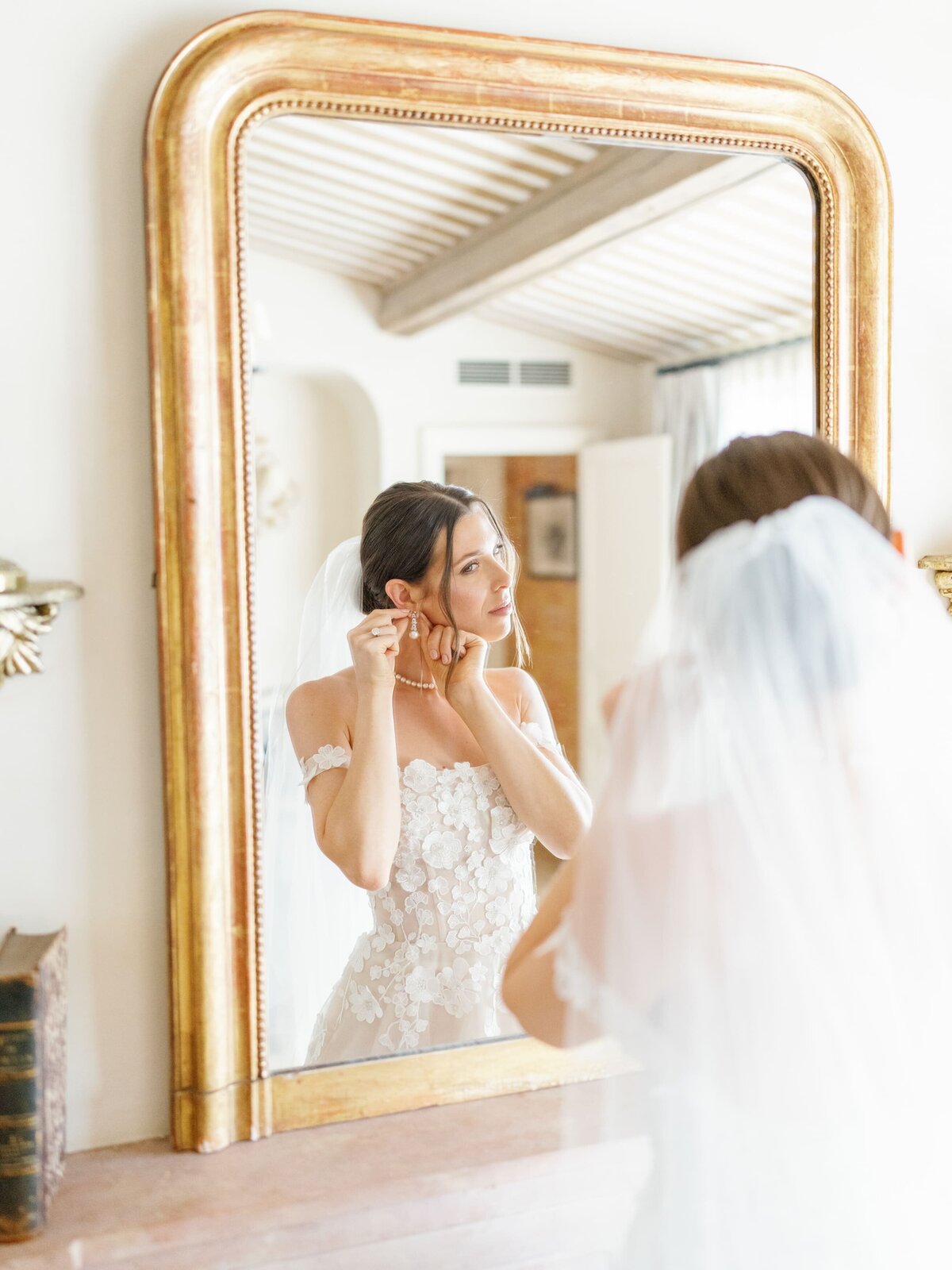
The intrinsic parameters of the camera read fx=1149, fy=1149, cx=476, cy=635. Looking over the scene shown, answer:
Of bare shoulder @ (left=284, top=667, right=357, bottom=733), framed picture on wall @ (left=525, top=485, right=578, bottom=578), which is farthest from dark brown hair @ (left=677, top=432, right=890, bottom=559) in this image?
bare shoulder @ (left=284, top=667, right=357, bottom=733)

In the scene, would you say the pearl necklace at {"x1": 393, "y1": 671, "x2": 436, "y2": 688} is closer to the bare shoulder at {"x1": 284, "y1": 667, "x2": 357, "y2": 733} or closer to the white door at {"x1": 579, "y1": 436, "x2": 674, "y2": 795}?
the bare shoulder at {"x1": 284, "y1": 667, "x2": 357, "y2": 733}

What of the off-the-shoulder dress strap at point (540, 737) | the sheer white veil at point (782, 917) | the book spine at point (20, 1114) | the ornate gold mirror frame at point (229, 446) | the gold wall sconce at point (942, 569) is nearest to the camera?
the sheer white veil at point (782, 917)

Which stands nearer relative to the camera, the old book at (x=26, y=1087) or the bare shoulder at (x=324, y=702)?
the old book at (x=26, y=1087)

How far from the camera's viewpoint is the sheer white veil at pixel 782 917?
0.99m

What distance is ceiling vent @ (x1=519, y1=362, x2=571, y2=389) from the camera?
4.90ft

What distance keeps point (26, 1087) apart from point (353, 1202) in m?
0.38

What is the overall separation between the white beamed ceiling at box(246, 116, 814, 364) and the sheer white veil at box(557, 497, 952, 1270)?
0.60 metres

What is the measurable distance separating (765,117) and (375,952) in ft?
4.02

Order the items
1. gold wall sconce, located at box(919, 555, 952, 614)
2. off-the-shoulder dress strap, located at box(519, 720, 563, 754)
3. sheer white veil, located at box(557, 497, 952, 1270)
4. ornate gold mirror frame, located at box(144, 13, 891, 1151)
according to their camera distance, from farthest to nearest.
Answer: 1. gold wall sconce, located at box(919, 555, 952, 614)
2. off-the-shoulder dress strap, located at box(519, 720, 563, 754)
3. ornate gold mirror frame, located at box(144, 13, 891, 1151)
4. sheer white veil, located at box(557, 497, 952, 1270)

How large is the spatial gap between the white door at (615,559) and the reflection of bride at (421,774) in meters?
0.08

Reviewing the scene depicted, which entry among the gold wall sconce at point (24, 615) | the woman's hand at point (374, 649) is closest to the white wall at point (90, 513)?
the gold wall sconce at point (24, 615)

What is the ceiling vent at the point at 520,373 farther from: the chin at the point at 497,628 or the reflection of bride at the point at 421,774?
the chin at the point at 497,628

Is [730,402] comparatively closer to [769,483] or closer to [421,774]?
[769,483]

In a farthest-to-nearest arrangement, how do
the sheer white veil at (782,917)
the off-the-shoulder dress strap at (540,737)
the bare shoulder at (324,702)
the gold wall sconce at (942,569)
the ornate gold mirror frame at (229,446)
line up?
the gold wall sconce at (942,569)
the off-the-shoulder dress strap at (540,737)
the bare shoulder at (324,702)
the ornate gold mirror frame at (229,446)
the sheer white veil at (782,917)
